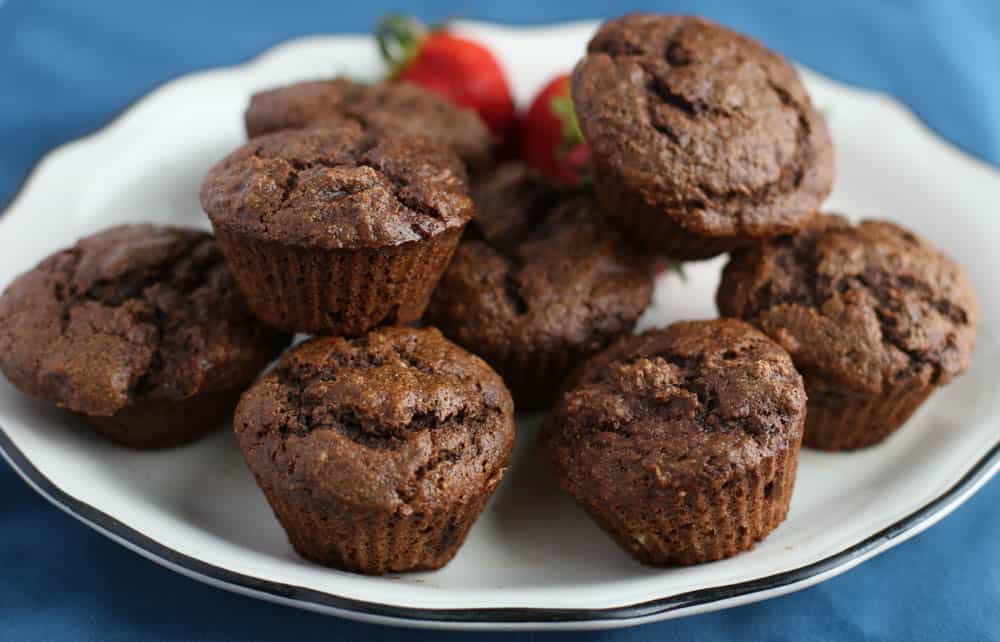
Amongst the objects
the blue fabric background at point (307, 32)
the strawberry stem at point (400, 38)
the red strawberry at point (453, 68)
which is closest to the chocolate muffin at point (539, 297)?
the blue fabric background at point (307, 32)

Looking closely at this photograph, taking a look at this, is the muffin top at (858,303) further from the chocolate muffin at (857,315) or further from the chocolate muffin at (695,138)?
the chocolate muffin at (695,138)

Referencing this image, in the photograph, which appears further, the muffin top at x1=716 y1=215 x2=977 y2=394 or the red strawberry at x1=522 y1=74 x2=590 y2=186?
the red strawberry at x1=522 y1=74 x2=590 y2=186

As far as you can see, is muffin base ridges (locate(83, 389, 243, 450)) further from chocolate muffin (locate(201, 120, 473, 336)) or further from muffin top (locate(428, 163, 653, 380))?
muffin top (locate(428, 163, 653, 380))

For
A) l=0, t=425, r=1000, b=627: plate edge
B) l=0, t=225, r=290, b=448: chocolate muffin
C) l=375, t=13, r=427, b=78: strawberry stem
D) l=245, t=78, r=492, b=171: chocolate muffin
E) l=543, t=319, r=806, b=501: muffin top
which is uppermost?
l=245, t=78, r=492, b=171: chocolate muffin

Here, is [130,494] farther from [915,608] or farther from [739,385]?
[915,608]

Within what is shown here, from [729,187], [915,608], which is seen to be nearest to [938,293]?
[729,187]

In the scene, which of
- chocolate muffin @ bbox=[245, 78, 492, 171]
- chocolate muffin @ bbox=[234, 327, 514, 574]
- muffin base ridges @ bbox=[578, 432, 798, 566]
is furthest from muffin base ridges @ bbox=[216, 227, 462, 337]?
muffin base ridges @ bbox=[578, 432, 798, 566]

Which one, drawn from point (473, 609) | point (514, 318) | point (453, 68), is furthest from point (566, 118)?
point (473, 609)
